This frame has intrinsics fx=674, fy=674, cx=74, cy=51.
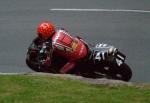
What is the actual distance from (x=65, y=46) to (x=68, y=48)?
0.09 meters

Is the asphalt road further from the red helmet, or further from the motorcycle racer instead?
the red helmet

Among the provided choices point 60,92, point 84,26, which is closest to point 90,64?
point 60,92

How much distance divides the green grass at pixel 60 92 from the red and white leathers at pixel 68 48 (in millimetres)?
1502

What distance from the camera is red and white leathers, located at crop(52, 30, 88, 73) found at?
45.6 ft

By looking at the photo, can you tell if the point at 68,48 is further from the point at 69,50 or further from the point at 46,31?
the point at 46,31

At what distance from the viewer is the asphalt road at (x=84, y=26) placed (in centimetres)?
1608

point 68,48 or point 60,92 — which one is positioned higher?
point 68,48

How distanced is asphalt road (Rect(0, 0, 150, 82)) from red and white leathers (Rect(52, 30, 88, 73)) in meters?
1.47

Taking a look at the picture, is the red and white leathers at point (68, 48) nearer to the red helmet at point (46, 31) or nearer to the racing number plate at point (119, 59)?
the red helmet at point (46, 31)

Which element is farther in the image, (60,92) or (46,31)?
(46,31)

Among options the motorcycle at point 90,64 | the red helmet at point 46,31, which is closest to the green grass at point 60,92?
the motorcycle at point 90,64

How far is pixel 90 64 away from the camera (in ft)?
46.8

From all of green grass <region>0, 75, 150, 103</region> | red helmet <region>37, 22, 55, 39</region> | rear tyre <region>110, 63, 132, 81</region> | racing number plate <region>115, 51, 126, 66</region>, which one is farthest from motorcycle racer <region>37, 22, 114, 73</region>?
green grass <region>0, 75, 150, 103</region>

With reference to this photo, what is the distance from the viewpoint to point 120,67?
46.2 ft
